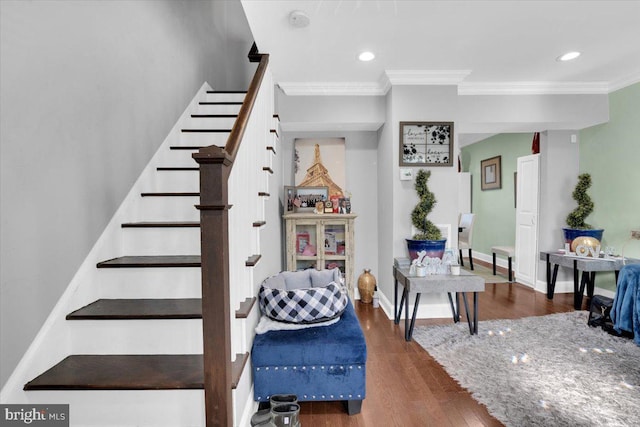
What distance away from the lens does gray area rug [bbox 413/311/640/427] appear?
174 cm

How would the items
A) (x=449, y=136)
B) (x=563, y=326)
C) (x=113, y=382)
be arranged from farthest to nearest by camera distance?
(x=449, y=136) < (x=563, y=326) < (x=113, y=382)

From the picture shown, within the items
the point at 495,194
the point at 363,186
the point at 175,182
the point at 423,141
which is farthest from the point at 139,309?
the point at 495,194

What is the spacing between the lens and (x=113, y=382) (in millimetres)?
1203

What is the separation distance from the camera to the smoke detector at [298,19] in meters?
2.14

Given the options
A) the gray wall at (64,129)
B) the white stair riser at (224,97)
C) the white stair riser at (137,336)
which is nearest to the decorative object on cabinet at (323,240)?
the white stair riser at (224,97)

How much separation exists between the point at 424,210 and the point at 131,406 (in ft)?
8.98

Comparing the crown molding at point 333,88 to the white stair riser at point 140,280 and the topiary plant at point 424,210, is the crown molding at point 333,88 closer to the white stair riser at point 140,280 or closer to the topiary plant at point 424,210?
the topiary plant at point 424,210

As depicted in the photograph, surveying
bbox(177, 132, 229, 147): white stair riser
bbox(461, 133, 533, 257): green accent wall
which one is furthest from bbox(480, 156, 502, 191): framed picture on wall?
bbox(177, 132, 229, 147): white stair riser

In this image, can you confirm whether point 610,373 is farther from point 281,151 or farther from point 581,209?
point 281,151

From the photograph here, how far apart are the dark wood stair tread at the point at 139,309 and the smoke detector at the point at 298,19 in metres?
1.95

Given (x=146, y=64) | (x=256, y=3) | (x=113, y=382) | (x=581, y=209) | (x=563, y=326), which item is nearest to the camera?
(x=113, y=382)

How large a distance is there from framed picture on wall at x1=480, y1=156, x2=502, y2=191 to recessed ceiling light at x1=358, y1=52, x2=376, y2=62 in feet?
13.1

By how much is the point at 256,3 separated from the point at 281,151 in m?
1.96

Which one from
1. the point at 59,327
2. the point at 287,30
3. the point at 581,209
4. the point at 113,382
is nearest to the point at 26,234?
the point at 59,327
